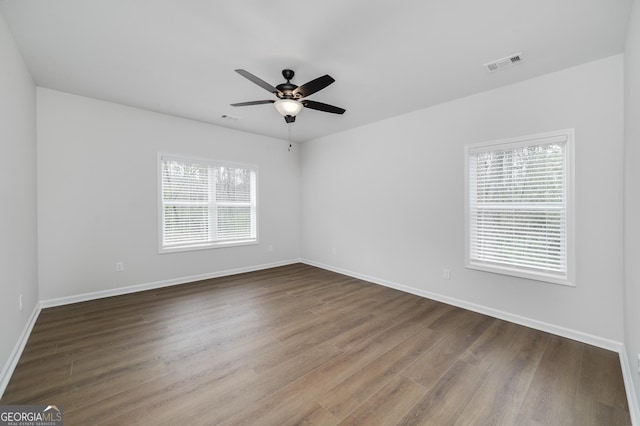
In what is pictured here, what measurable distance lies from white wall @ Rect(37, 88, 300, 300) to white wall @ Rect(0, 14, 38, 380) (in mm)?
265

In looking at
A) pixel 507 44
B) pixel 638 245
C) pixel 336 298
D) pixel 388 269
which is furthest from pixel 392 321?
pixel 507 44

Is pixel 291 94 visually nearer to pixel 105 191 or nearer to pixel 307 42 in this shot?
pixel 307 42

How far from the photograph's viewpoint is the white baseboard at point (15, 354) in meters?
1.88

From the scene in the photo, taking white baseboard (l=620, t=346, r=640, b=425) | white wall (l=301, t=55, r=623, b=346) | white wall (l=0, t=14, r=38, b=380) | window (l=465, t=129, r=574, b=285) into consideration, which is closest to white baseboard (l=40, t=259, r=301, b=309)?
white wall (l=0, t=14, r=38, b=380)

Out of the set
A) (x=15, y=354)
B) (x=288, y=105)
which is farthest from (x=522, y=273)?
(x=15, y=354)

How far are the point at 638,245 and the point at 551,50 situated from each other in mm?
1845

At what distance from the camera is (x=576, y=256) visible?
2.63m

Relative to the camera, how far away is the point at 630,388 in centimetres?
184

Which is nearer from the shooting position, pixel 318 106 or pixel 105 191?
pixel 318 106

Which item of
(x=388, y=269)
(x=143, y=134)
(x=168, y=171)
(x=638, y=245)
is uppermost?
(x=143, y=134)

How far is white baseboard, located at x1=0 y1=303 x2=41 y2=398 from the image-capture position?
1.88 meters

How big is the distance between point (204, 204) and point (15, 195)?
2.49 meters

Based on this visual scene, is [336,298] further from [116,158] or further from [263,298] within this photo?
[116,158]

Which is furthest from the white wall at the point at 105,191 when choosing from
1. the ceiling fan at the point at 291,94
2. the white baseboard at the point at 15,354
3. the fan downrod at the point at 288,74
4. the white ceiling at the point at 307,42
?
the fan downrod at the point at 288,74
